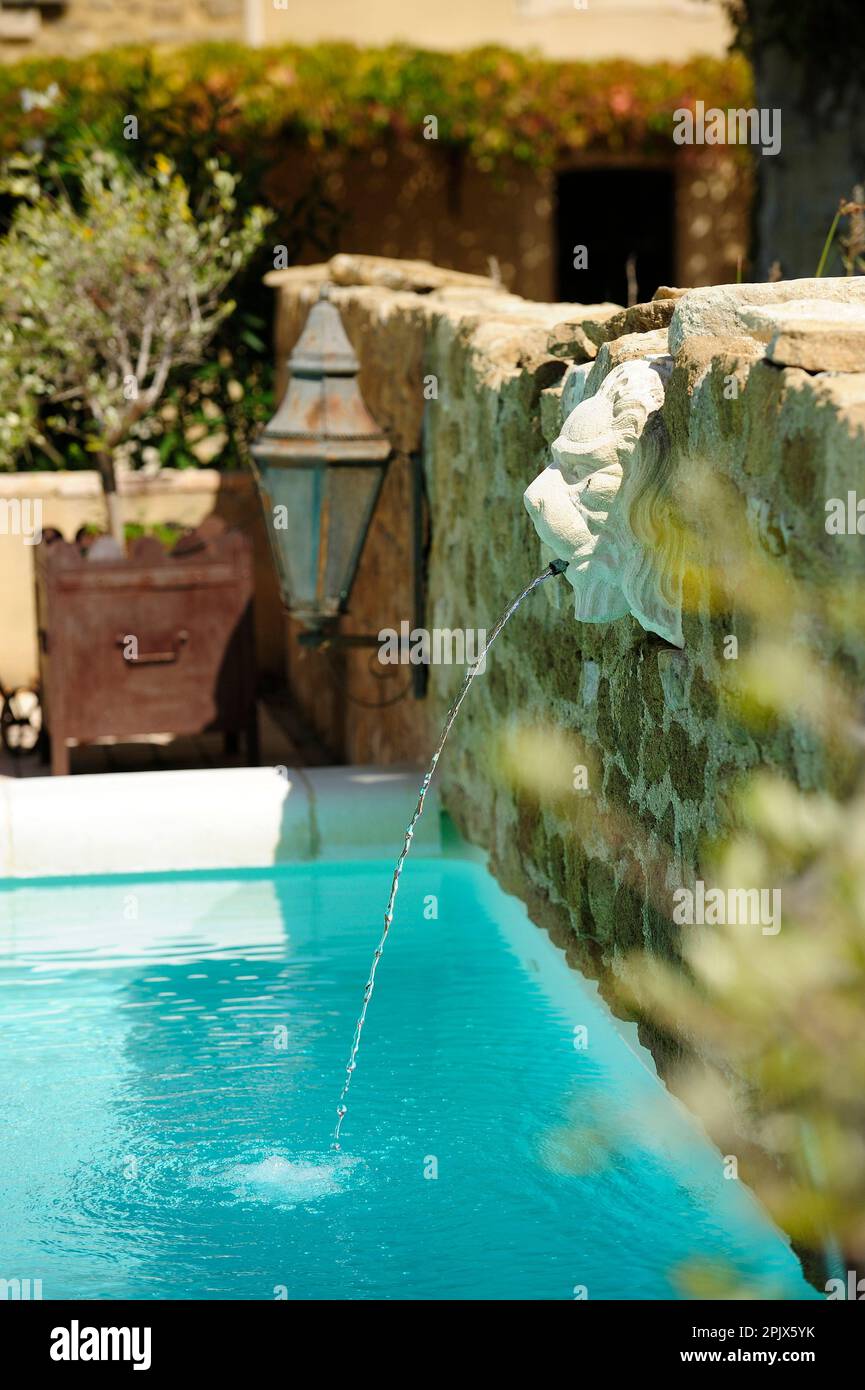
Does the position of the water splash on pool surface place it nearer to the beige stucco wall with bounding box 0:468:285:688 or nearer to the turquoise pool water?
the turquoise pool water

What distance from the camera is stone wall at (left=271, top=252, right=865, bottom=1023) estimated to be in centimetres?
271

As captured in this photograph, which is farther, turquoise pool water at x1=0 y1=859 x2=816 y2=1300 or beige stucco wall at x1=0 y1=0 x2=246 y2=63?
beige stucco wall at x1=0 y1=0 x2=246 y2=63

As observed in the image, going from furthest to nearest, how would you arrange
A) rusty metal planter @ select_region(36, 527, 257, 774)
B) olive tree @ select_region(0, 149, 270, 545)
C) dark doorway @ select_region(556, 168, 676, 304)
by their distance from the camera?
1. dark doorway @ select_region(556, 168, 676, 304)
2. olive tree @ select_region(0, 149, 270, 545)
3. rusty metal planter @ select_region(36, 527, 257, 774)

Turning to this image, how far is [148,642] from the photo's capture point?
6445mm

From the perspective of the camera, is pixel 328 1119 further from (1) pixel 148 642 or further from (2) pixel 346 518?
(1) pixel 148 642

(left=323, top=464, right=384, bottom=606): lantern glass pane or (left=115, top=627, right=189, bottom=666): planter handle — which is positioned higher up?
(left=323, top=464, right=384, bottom=606): lantern glass pane

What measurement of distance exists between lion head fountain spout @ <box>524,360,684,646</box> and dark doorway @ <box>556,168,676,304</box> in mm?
10992

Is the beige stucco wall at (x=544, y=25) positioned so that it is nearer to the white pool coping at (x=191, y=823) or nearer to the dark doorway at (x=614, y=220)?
the dark doorway at (x=614, y=220)

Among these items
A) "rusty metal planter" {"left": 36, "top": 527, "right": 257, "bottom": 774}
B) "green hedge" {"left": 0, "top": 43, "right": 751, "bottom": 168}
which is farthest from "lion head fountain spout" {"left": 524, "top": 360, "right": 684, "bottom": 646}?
"green hedge" {"left": 0, "top": 43, "right": 751, "bottom": 168}

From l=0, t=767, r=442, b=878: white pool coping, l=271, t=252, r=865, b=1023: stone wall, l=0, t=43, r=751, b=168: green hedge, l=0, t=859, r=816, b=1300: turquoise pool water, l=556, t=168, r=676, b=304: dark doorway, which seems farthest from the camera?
l=556, t=168, r=676, b=304: dark doorway

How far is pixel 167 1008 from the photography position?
170 inches

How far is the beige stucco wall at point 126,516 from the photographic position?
26.6ft

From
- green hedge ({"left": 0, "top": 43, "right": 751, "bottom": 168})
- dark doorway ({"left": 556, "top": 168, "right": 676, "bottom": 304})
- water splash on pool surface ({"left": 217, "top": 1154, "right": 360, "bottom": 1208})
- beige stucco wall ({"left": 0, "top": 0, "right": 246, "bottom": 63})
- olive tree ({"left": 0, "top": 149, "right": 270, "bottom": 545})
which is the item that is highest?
beige stucco wall ({"left": 0, "top": 0, "right": 246, "bottom": 63})

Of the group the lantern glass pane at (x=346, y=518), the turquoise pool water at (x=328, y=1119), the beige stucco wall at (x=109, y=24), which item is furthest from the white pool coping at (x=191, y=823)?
the beige stucco wall at (x=109, y=24)
